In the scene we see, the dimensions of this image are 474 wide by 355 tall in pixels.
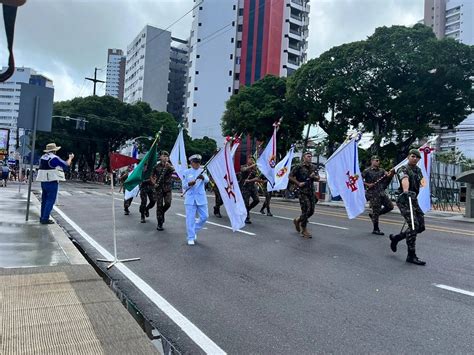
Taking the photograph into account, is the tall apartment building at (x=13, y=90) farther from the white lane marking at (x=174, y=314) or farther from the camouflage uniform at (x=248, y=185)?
the camouflage uniform at (x=248, y=185)

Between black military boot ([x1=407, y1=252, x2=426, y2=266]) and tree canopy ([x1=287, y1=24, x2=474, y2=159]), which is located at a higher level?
tree canopy ([x1=287, y1=24, x2=474, y2=159])

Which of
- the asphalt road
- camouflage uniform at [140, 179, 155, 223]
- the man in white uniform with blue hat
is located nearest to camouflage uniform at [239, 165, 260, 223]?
camouflage uniform at [140, 179, 155, 223]

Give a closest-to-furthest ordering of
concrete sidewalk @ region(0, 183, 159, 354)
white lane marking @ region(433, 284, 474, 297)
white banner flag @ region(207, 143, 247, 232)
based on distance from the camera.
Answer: concrete sidewalk @ region(0, 183, 159, 354), white lane marking @ region(433, 284, 474, 297), white banner flag @ region(207, 143, 247, 232)

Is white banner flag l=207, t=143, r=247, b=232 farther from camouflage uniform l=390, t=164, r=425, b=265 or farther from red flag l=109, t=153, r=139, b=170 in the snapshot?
camouflage uniform l=390, t=164, r=425, b=265

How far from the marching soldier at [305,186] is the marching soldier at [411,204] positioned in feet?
8.02

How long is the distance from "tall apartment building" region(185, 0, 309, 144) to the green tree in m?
35.5

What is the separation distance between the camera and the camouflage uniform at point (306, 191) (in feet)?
31.8

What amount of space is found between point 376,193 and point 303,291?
21.7 ft

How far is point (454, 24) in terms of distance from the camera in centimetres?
12156

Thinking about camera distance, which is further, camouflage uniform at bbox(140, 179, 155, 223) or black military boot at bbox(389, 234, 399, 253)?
camouflage uniform at bbox(140, 179, 155, 223)

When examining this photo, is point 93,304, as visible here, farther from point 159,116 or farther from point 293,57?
point 293,57

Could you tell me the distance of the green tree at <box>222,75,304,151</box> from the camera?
36.4 meters

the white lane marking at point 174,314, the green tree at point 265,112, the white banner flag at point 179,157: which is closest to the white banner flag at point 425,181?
the white banner flag at point 179,157

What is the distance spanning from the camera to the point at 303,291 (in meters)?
5.34
